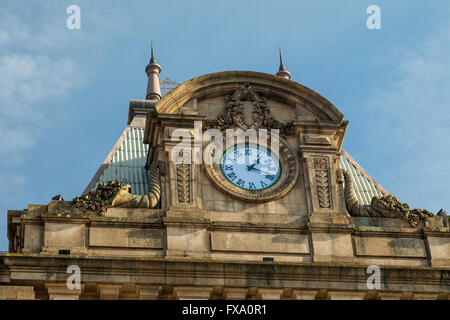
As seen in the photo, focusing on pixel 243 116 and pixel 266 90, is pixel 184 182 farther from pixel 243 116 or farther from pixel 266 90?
pixel 266 90

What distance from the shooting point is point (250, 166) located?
37.0 m

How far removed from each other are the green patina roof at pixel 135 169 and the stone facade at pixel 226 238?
221 cm

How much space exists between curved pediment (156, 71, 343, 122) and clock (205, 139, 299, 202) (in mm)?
1532

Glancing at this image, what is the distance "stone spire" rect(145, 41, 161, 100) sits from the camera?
47906mm

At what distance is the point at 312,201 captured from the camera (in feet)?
120

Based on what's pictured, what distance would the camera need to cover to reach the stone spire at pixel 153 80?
47.9 m

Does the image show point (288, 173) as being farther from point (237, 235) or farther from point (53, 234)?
point (53, 234)

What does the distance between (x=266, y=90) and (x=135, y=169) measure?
513cm
